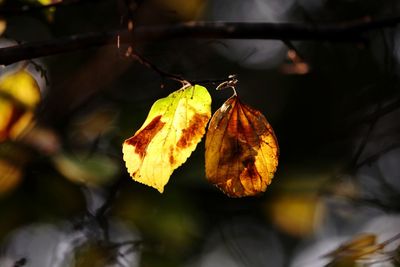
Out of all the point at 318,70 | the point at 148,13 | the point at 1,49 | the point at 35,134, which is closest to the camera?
the point at 1,49

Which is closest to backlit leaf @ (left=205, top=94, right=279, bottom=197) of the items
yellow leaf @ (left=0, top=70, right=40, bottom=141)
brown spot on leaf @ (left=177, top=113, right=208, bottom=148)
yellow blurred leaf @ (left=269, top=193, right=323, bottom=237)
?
brown spot on leaf @ (left=177, top=113, right=208, bottom=148)

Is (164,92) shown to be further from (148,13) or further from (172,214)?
(172,214)

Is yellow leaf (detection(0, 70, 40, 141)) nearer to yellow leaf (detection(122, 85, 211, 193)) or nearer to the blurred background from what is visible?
the blurred background

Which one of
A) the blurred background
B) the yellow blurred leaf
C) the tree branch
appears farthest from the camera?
the yellow blurred leaf

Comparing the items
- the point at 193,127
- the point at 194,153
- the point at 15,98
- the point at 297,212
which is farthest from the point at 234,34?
the point at 297,212

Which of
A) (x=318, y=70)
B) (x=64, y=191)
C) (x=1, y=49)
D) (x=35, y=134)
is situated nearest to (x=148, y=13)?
(x=35, y=134)

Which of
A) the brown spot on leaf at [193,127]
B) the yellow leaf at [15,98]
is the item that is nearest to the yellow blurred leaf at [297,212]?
the yellow leaf at [15,98]

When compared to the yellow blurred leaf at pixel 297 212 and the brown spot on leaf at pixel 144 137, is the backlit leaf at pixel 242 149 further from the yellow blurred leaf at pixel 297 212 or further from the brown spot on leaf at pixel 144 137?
the yellow blurred leaf at pixel 297 212
